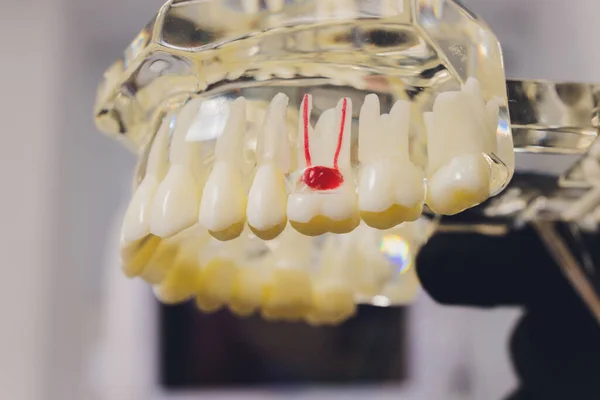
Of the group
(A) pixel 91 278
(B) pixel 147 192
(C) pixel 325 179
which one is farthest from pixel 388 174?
(A) pixel 91 278

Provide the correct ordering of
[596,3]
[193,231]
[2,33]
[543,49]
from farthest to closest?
[2,33], [543,49], [596,3], [193,231]

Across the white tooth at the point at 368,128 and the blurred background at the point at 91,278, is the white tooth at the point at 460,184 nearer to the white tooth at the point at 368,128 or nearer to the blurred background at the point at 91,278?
the white tooth at the point at 368,128

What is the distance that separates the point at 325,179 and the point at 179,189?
0.25 feet

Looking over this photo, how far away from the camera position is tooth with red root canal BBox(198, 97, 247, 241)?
0.94 ft

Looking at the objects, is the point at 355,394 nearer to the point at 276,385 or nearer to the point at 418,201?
the point at 276,385

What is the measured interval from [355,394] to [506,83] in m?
0.50

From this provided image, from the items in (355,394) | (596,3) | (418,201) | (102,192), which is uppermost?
(596,3)

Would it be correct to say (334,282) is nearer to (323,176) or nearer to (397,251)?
(397,251)

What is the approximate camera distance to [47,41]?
0.78m

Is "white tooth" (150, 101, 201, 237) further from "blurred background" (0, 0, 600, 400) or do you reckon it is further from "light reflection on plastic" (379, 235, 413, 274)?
"blurred background" (0, 0, 600, 400)

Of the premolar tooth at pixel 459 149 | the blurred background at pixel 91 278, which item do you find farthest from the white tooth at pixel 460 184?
the blurred background at pixel 91 278

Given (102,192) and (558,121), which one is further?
(102,192)

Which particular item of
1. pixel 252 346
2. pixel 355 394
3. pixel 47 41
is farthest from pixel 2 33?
pixel 355 394

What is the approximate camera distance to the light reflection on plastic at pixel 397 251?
0.44 meters
